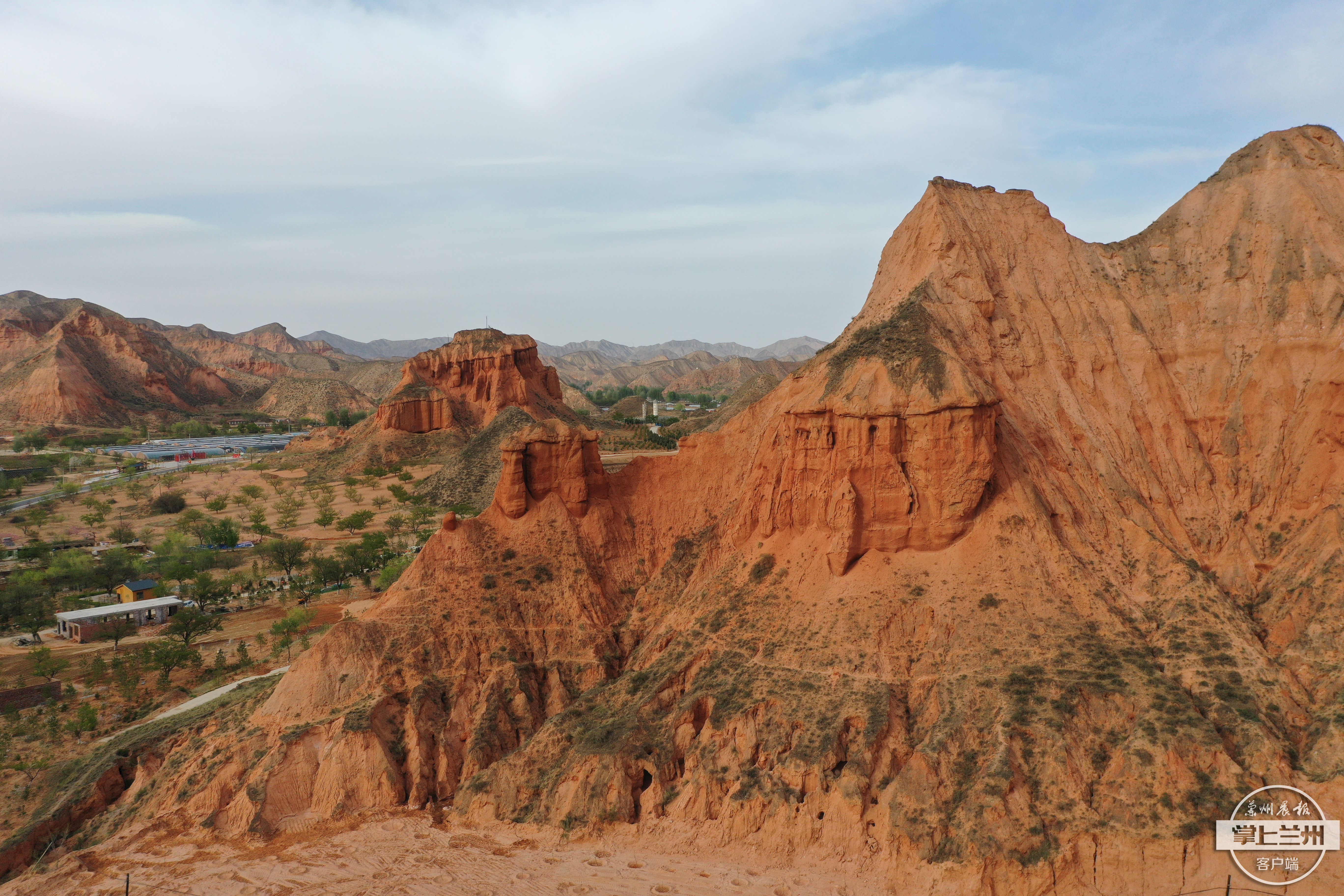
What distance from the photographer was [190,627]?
48031 millimetres

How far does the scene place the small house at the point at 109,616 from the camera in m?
49.6

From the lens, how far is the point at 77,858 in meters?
25.8

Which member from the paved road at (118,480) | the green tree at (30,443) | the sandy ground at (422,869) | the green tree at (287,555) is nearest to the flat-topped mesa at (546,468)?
the sandy ground at (422,869)

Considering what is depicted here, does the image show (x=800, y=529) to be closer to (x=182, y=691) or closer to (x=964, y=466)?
(x=964, y=466)

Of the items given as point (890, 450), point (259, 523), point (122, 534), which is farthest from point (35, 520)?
point (890, 450)

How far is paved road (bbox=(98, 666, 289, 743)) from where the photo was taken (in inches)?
1422

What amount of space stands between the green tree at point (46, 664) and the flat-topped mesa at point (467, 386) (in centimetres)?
6088

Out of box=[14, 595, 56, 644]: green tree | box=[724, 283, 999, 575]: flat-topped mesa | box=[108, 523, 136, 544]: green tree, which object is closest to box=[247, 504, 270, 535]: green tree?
box=[108, 523, 136, 544]: green tree

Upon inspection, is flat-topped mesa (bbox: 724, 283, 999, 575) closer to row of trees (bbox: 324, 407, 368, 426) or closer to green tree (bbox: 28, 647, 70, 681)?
green tree (bbox: 28, 647, 70, 681)

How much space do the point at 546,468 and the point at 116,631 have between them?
30.8 metres

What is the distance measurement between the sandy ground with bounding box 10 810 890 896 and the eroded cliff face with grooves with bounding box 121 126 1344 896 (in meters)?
0.91

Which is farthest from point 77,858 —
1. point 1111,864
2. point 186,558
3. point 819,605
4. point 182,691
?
point 186,558

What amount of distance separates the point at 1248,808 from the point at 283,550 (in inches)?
2452

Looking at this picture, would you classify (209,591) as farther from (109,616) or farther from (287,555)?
(287,555)
